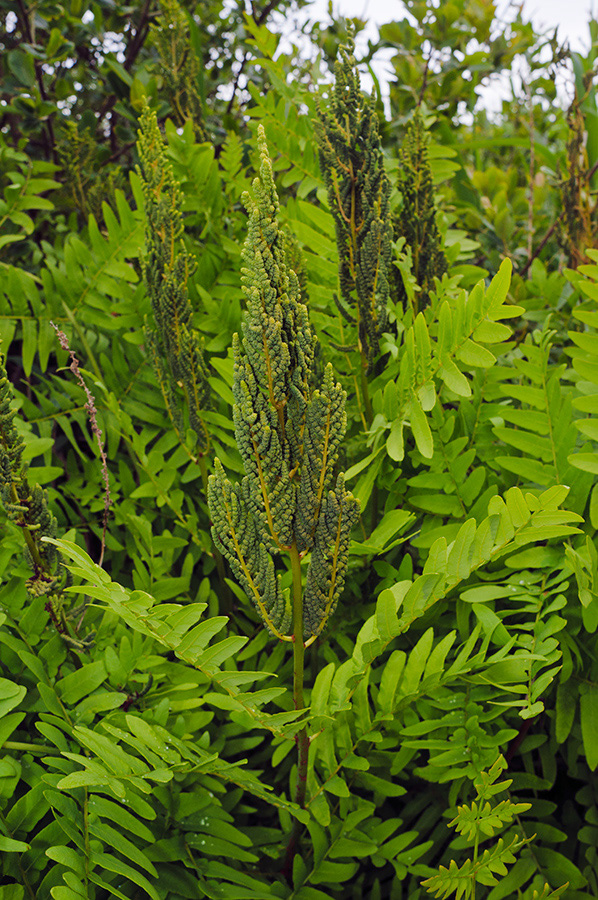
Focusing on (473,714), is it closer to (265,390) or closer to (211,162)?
(265,390)

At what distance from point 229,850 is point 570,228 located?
43.0 inches

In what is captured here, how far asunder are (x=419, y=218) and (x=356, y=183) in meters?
0.21

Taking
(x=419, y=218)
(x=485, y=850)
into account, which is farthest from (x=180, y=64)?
(x=485, y=850)

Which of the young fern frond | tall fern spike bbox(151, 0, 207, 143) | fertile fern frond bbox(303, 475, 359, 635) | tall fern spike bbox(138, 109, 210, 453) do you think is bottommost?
the young fern frond

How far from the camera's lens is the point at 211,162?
1.13 m

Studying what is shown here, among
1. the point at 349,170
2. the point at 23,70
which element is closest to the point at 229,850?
the point at 349,170

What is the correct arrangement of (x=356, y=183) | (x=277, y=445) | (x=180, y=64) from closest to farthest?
(x=277, y=445) → (x=356, y=183) → (x=180, y=64)

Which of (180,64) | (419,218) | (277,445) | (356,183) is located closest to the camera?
(277,445)

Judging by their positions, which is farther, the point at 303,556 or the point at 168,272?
the point at 168,272

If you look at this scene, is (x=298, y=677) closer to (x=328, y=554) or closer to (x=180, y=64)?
(x=328, y=554)

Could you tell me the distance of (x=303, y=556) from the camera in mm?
666

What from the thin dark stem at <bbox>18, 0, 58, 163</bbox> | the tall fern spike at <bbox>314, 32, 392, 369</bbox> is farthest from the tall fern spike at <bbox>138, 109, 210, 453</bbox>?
the thin dark stem at <bbox>18, 0, 58, 163</bbox>

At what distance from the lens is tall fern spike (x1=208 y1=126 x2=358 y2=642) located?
57 centimetres

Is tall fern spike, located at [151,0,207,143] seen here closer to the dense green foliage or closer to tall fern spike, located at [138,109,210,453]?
the dense green foliage
